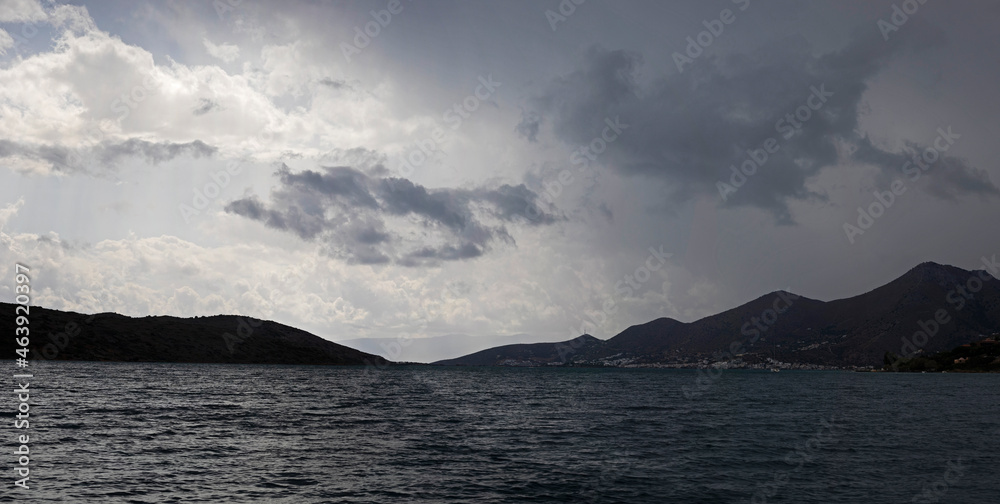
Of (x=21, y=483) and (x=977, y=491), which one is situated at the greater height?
(x=21, y=483)

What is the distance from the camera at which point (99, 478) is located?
95.4 feet

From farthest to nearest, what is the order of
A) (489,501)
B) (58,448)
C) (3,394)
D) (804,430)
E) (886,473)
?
(3,394)
(804,430)
(58,448)
(886,473)
(489,501)

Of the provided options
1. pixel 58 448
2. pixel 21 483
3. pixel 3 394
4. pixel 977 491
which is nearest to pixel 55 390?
pixel 3 394

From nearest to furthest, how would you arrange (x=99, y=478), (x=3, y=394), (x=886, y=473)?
(x=99, y=478) → (x=886, y=473) → (x=3, y=394)

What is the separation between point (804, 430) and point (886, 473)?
2267 centimetres

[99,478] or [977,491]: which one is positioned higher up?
[99,478]

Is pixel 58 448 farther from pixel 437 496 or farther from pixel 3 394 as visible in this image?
pixel 3 394

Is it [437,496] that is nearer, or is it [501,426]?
[437,496]

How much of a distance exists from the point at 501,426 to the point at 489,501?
31.3 meters

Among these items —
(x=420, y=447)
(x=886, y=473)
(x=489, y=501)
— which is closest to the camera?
(x=489, y=501)

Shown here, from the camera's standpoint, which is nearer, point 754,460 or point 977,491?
point 977,491

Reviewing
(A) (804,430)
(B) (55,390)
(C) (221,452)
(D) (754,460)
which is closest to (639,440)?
(D) (754,460)

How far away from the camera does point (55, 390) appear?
85.8 m

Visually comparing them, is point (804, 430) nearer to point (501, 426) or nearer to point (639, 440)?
point (639, 440)
